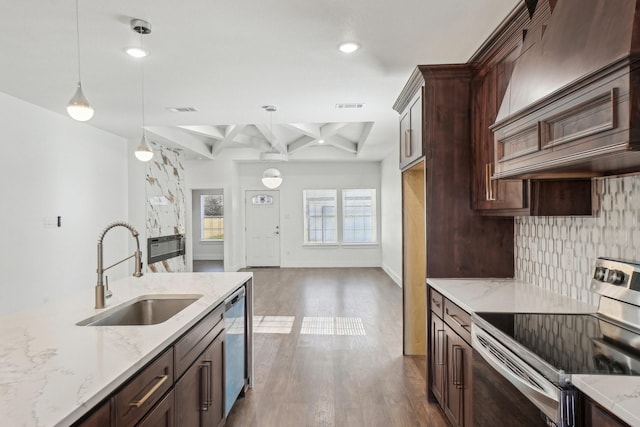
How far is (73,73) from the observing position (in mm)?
3359

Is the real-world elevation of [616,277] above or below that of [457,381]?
above

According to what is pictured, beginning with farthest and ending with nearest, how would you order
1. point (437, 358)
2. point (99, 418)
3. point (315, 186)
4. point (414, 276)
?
point (315, 186) < point (414, 276) < point (437, 358) < point (99, 418)

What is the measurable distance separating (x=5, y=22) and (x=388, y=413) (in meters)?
3.66

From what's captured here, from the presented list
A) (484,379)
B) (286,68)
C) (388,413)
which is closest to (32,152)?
(286,68)

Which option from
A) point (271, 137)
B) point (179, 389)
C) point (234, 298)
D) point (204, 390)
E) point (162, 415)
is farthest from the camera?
point (271, 137)

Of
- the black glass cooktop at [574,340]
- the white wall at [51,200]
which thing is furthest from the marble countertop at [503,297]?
the white wall at [51,200]

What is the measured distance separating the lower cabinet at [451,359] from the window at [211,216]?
31.9 feet

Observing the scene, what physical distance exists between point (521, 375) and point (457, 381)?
895 millimetres

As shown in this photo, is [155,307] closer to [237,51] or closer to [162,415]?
[162,415]

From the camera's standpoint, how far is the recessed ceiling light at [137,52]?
2855 mm

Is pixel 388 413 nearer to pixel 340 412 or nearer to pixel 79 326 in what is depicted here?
pixel 340 412

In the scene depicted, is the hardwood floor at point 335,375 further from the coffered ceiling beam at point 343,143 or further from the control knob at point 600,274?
the coffered ceiling beam at point 343,143

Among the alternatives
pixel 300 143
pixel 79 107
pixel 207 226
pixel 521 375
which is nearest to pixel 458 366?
pixel 521 375

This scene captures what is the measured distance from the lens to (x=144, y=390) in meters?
1.34
